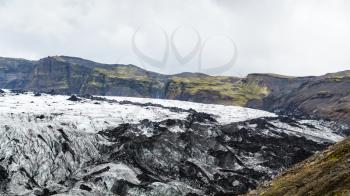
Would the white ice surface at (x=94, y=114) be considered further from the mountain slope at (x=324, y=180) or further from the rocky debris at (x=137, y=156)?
the mountain slope at (x=324, y=180)

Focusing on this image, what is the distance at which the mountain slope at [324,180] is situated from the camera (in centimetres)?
3541

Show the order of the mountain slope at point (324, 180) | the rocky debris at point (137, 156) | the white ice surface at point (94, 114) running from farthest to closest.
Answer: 1. the white ice surface at point (94, 114)
2. the rocky debris at point (137, 156)
3. the mountain slope at point (324, 180)

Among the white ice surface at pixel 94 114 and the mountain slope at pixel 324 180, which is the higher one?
the mountain slope at pixel 324 180

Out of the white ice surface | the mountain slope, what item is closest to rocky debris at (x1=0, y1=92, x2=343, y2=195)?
the white ice surface

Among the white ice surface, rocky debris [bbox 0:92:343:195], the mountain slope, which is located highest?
the mountain slope

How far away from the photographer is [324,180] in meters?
38.6

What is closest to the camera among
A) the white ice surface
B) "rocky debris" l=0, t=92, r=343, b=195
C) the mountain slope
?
the mountain slope

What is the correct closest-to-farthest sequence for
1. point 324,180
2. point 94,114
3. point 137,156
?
point 324,180 → point 137,156 → point 94,114

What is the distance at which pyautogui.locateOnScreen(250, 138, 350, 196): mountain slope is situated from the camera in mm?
35406

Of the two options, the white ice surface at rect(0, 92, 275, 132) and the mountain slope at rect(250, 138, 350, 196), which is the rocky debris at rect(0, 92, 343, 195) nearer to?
the white ice surface at rect(0, 92, 275, 132)

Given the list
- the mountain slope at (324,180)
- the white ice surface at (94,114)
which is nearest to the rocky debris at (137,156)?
the white ice surface at (94,114)

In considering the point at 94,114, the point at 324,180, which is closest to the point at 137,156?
the point at 94,114

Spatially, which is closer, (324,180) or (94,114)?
(324,180)

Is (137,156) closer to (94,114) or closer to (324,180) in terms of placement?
(94,114)
